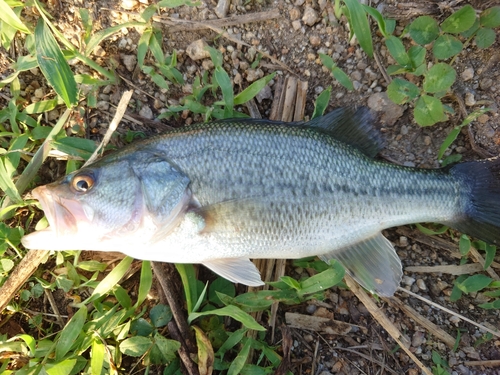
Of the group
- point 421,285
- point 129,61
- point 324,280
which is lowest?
point 421,285

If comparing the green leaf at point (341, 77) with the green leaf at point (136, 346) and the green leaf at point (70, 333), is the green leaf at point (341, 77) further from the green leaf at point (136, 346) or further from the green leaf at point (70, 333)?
the green leaf at point (70, 333)

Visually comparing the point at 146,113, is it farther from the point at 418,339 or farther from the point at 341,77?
the point at 418,339

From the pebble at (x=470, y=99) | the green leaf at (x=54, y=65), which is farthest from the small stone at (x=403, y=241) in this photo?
the green leaf at (x=54, y=65)

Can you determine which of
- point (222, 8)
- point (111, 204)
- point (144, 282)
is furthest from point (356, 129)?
point (144, 282)

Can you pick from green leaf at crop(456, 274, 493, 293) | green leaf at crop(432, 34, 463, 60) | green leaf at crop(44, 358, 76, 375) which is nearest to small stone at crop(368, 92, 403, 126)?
green leaf at crop(432, 34, 463, 60)

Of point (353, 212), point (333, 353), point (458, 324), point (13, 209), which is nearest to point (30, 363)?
point (13, 209)

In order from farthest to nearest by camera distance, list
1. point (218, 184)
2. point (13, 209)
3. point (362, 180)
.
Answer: point (13, 209) < point (362, 180) < point (218, 184)

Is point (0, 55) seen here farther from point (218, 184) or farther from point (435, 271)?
point (435, 271)
